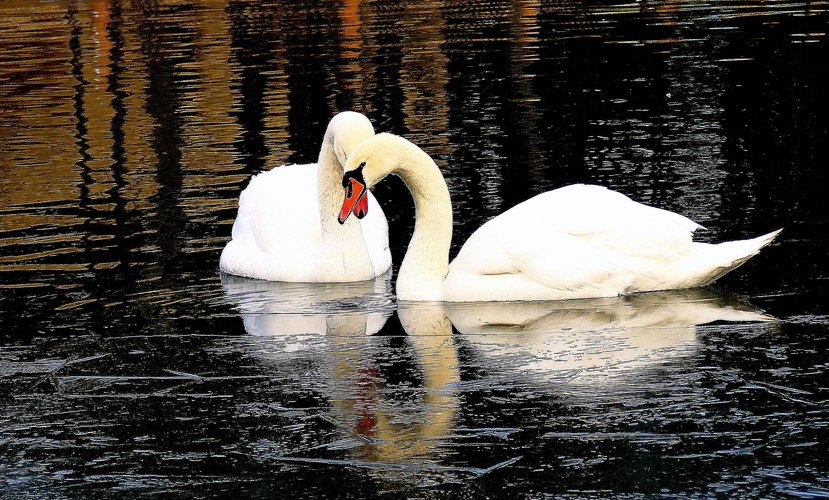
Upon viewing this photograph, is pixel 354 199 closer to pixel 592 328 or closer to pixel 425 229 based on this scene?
pixel 425 229

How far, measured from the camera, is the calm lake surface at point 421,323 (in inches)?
190

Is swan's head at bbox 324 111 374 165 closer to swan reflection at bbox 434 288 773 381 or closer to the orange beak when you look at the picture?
the orange beak

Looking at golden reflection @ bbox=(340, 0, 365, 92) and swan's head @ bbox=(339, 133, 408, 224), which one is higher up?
swan's head @ bbox=(339, 133, 408, 224)

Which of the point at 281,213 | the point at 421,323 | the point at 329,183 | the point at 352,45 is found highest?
the point at 329,183

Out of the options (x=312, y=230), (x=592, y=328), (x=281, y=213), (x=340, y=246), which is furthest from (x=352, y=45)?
(x=592, y=328)

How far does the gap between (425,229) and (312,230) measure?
1.47 m

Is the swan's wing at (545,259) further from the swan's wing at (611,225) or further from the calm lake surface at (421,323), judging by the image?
the calm lake surface at (421,323)

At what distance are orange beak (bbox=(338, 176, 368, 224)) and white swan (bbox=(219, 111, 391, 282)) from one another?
687mm

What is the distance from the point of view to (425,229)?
765cm

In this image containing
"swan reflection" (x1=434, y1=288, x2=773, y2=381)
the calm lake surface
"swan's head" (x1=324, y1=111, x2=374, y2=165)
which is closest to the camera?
the calm lake surface

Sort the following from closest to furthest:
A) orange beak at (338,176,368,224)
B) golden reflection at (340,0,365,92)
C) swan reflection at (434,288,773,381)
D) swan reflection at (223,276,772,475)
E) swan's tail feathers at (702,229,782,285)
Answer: swan reflection at (223,276,772,475) < swan reflection at (434,288,773,381) < swan's tail feathers at (702,229,782,285) < orange beak at (338,176,368,224) < golden reflection at (340,0,365,92)

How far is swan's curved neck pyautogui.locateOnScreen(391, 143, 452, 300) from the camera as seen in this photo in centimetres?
757

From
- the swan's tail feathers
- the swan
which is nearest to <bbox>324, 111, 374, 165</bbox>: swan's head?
the swan

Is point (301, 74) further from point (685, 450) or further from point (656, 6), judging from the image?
point (685, 450)
